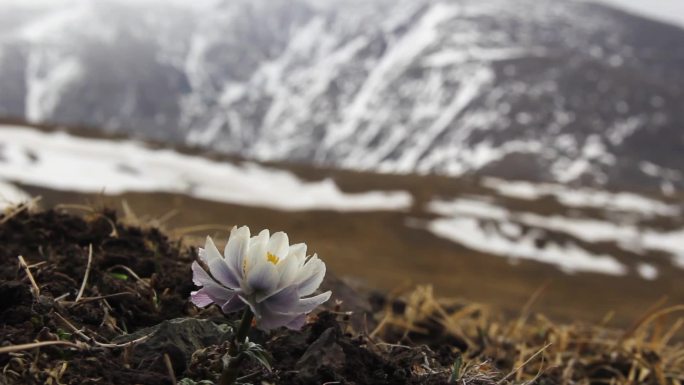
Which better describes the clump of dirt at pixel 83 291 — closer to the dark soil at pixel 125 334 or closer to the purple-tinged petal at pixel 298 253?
the dark soil at pixel 125 334

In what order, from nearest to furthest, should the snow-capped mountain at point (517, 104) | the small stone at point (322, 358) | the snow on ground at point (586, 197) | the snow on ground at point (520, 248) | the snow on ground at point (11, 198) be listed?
the small stone at point (322, 358), the snow on ground at point (11, 198), the snow on ground at point (520, 248), the snow on ground at point (586, 197), the snow-capped mountain at point (517, 104)

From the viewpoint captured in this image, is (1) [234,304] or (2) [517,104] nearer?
(1) [234,304]

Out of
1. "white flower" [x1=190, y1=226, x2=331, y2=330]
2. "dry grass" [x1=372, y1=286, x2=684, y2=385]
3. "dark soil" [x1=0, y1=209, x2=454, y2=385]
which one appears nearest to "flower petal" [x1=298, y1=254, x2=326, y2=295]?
"white flower" [x1=190, y1=226, x2=331, y2=330]

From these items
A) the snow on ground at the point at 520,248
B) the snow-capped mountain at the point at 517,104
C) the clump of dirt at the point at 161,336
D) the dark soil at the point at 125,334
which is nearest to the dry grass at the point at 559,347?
the clump of dirt at the point at 161,336

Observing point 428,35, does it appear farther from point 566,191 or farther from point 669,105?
point 566,191

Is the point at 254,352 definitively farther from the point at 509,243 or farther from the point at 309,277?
the point at 509,243

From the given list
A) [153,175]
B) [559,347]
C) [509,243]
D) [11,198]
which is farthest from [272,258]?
[153,175]
